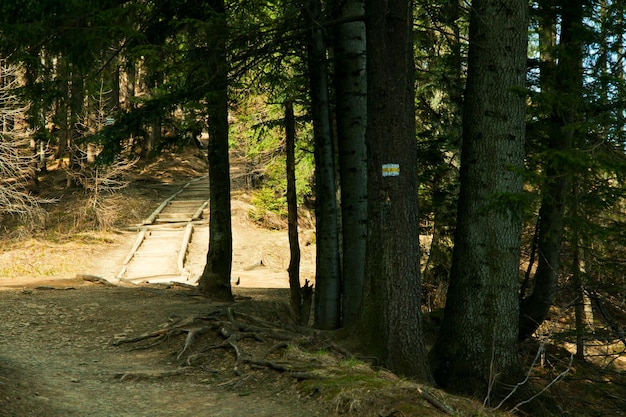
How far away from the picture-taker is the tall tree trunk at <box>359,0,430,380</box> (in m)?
8.02

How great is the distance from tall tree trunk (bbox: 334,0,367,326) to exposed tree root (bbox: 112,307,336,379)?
2.15 metres

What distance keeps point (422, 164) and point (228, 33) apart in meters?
5.84

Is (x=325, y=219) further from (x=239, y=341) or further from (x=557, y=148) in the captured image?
(x=557, y=148)

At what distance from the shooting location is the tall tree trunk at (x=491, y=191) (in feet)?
28.8

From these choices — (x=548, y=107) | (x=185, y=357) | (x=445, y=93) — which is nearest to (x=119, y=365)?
(x=185, y=357)

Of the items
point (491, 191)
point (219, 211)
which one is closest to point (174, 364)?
point (491, 191)

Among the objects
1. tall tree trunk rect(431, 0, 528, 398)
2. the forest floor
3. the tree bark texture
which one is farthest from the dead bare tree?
tall tree trunk rect(431, 0, 528, 398)

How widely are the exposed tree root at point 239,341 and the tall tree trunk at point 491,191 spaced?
2079mm

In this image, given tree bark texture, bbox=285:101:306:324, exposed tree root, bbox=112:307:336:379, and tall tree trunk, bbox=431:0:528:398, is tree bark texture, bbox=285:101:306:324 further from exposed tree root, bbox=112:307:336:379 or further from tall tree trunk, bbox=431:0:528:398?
tall tree trunk, bbox=431:0:528:398

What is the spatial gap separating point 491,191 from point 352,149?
3.11m

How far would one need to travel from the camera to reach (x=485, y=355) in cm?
894

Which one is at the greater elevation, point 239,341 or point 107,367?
point 239,341

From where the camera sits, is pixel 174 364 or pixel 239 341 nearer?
pixel 174 364

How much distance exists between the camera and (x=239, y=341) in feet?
27.9
